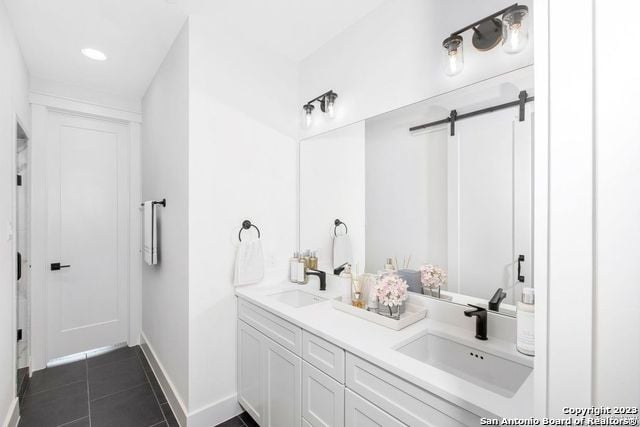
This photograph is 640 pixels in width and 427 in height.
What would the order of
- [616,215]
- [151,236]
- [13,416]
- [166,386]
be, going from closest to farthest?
Answer: [616,215] → [13,416] → [166,386] → [151,236]

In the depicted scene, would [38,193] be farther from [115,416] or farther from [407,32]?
[407,32]

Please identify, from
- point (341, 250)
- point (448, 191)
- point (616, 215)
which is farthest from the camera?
point (341, 250)

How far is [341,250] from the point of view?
6.79 feet

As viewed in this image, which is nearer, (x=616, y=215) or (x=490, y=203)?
(x=616, y=215)

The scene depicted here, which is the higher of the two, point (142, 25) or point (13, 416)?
point (142, 25)

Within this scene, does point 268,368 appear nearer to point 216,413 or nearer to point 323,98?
point 216,413

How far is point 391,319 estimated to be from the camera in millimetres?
1396

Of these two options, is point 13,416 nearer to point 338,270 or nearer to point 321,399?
point 321,399

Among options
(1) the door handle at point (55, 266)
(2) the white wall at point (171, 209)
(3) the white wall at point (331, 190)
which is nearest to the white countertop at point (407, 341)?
(3) the white wall at point (331, 190)

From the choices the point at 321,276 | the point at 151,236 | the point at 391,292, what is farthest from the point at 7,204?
the point at 391,292

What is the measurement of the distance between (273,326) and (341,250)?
681mm

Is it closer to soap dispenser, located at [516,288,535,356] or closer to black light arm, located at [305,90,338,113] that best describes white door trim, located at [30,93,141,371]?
black light arm, located at [305,90,338,113]

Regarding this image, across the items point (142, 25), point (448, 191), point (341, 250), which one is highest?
point (142, 25)

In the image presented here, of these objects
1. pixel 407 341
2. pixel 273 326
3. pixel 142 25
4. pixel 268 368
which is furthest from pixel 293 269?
pixel 142 25
